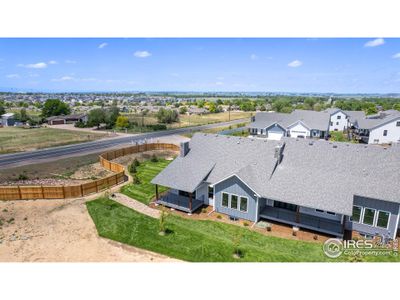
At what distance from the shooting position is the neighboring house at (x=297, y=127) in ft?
176

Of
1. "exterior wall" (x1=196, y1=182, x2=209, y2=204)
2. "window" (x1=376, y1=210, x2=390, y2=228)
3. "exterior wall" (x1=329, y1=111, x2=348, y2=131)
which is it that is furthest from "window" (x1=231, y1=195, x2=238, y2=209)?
"exterior wall" (x1=329, y1=111, x2=348, y2=131)

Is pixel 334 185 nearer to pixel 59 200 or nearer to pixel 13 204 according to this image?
pixel 59 200

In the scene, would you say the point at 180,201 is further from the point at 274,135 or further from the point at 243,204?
the point at 274,135

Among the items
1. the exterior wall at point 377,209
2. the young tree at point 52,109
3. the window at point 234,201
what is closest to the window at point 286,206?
the window at point 234,201

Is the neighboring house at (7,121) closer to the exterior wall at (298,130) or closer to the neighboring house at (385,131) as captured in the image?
the exterior wall at (298,130)

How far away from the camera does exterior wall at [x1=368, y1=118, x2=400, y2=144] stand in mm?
48719

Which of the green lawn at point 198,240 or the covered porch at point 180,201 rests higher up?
the covered porch at point 180,201

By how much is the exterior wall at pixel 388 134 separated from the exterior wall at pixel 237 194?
40.8 metres

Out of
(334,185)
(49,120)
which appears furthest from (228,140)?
(49,120)

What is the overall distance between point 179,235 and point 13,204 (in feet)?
53.9

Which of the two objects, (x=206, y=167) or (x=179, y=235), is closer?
(x=179, y=235)

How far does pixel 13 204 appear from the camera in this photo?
A: 78.1ft

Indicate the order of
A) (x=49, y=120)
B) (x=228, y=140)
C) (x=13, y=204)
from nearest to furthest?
1. (x=13, y=204)
2. (x=228, y=140)
3. (x=49, y=120)

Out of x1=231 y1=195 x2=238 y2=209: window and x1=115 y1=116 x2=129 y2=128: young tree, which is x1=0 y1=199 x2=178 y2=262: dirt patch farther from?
x1=115 y1=116 x2=129 y2=128: young tree
